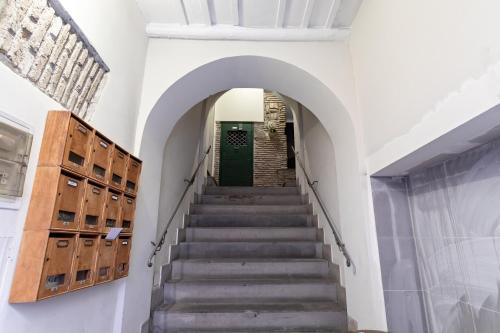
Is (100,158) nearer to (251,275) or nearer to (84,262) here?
(84,262)

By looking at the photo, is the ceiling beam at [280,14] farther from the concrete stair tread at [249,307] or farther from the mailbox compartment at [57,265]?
the concrete stair tread at [249,307]

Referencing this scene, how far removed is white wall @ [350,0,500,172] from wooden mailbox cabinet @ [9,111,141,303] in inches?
64.3

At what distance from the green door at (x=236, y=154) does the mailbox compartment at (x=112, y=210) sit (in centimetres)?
514

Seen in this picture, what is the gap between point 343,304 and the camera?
2342mm

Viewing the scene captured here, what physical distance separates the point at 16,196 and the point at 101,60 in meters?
0.86

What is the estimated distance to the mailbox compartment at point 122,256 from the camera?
151cm

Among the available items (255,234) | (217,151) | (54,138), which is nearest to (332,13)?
(54,138)

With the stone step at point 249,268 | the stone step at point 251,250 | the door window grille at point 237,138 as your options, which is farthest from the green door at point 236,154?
the stone step at point 249,268

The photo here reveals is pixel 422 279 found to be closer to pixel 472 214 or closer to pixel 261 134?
pixel 472 214

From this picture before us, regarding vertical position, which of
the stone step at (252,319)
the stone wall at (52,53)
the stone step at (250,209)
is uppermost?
the stone wall at (52,53)

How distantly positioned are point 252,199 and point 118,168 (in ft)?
8.95

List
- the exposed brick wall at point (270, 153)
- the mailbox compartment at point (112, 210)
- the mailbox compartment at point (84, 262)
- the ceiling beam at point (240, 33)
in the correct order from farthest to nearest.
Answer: the exposed brick wall at point (270, 153) → the ceiling beam at point (240, 33) → the mailbox compartment at point (112, 210) → the mailbox compartment at point (84, 262)

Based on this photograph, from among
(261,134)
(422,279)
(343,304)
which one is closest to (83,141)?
(422,279)

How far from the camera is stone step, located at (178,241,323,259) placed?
10.0ft
